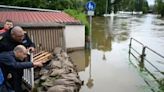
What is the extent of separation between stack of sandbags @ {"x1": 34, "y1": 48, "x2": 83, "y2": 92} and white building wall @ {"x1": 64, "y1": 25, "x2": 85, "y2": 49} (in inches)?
180

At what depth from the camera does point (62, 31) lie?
10047mm

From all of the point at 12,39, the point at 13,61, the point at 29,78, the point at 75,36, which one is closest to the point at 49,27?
the point at 29,78

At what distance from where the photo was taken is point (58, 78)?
21.8ft

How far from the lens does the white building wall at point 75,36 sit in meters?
12.8

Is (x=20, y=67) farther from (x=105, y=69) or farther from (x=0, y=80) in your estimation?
(x=105, y=69)

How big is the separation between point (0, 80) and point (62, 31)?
6.41 metres

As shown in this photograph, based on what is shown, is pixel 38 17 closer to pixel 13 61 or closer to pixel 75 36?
pixel 75 36

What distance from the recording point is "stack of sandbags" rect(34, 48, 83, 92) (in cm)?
614

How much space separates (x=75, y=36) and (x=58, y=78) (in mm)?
6478

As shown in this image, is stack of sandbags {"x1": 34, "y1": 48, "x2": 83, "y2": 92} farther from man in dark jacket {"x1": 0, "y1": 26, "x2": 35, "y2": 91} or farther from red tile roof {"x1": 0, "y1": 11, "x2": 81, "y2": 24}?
red tile roof {"x1": 0, "y1": 11, "x2": 81, "y2": 24}

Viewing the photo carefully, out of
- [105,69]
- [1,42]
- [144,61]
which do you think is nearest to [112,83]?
[105,69]

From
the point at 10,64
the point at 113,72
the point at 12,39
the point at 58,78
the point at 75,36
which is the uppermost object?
the point at 12,39

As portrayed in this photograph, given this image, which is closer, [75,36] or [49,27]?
[49,27]

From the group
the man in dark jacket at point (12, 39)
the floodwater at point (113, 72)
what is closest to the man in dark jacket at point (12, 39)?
the man in dark jacket at point (12, 39)
